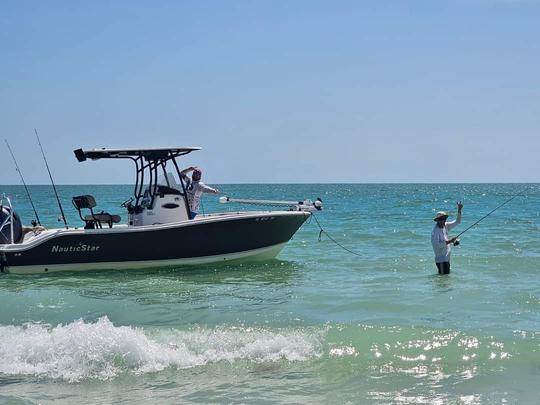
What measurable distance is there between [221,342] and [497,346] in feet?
11.1

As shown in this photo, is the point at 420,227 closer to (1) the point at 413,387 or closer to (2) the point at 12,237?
(2) the point at 12,237

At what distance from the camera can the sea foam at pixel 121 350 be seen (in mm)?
8523

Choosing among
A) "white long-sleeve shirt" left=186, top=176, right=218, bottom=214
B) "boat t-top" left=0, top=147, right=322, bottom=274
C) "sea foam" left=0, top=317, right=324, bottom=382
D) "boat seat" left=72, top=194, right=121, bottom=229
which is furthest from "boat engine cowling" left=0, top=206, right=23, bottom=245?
"sea foam" left=0, top=317, right=324, bottom=382

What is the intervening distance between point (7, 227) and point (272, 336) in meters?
8.39

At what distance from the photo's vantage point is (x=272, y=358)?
8.82m

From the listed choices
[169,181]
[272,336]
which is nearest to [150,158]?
[169,181]

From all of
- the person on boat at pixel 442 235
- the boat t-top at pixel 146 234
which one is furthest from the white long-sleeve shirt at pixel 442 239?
the boat t-top at pixel 146 234

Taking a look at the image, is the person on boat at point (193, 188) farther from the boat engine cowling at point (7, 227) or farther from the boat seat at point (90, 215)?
the boat engine cowling at point (7, 227)

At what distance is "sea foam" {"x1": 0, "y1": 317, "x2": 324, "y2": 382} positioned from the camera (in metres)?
8.52

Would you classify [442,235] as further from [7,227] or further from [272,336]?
[7,227]

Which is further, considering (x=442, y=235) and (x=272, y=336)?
(x=442, y=235)

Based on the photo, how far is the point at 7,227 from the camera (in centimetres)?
1577

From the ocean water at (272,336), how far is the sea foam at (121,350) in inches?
0.9

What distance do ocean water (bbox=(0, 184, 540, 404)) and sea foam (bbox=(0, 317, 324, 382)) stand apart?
0.9 inches
